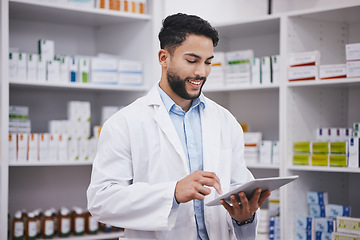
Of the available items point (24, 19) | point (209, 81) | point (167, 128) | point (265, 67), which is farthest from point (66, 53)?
point (167, 128)

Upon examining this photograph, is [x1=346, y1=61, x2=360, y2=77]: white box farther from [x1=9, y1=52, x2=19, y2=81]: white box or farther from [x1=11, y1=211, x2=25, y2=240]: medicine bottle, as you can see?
[x1=11, y1=211, x2=25, y2=240]: medicine bottle

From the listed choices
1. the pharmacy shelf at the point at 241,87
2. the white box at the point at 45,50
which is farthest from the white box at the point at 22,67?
the pharmacy shelf at the point at 241,87

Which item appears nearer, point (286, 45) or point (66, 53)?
point (286, 45)

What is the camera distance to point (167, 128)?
1.83m

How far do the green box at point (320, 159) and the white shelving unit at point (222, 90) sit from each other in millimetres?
54

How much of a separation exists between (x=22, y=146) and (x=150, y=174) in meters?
1.51

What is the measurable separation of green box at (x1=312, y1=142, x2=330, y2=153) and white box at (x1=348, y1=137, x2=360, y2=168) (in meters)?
0.15

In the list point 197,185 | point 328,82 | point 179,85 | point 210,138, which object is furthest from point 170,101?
point 328,82

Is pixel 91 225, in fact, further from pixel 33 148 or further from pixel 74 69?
pixel 74 69

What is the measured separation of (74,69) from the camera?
319 cm

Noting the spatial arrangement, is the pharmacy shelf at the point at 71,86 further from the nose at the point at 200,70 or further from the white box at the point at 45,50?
the nose at the point at 200,70

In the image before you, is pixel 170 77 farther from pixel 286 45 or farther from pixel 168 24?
pixel 286 45

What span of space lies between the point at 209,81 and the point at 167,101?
1.49m

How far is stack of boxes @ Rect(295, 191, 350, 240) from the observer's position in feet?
9.22
